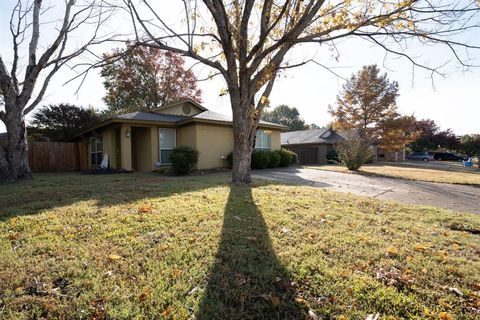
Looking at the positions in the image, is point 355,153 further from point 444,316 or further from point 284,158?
point 444,316

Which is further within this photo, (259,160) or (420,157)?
(420,157)

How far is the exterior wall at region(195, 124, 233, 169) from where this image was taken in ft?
42.2

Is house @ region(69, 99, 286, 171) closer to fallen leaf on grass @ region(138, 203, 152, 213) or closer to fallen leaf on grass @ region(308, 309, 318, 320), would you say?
fallen leaf on grass @ region(138, 203, 152, 213)

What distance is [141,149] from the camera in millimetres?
13875

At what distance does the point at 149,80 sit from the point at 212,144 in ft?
Result: 52.6

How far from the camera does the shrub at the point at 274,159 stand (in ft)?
48.8

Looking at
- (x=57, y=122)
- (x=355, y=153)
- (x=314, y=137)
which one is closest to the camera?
(x=355, y=153)

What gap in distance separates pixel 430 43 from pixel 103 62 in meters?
8.09

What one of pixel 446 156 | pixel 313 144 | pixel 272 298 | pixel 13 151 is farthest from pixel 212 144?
pixel 446 156

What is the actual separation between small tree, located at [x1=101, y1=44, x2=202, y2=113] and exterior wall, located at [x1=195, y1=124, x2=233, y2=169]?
12948mm

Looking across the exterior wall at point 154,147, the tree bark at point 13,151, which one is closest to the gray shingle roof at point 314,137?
the exterior wall at point 154,147

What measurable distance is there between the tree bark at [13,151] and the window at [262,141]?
11398mm

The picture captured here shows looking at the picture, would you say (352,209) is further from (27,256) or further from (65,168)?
(65,168)

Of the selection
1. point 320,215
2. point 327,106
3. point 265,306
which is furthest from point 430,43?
point 327,106
